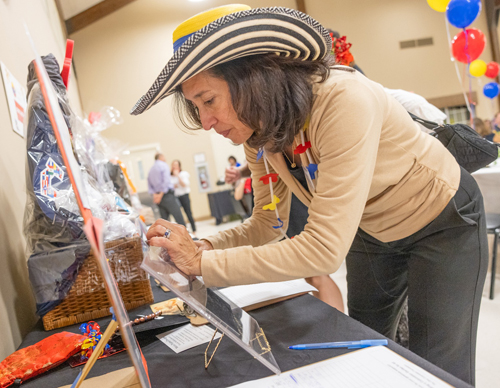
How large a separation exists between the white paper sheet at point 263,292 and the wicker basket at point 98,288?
0.25m

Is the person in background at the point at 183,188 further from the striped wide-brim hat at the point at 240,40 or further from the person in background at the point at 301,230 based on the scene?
the striped wide-brim hat at the point at 240,40

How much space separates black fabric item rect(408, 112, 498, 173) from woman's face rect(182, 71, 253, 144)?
543 millimetres

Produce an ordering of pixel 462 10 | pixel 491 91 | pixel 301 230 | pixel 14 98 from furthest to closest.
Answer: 1. pixel 491 91
2. pixel 462 10
3. pixel 301 230
4. pixel 14 98

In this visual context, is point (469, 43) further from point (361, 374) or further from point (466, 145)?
point (361, 374)

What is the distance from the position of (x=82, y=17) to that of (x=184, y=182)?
13.4 ft

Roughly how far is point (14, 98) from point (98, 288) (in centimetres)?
96

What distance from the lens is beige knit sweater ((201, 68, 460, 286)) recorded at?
2.25 feet

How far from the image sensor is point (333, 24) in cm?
937

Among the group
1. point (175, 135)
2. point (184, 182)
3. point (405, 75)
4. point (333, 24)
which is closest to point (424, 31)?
point (405, 75)

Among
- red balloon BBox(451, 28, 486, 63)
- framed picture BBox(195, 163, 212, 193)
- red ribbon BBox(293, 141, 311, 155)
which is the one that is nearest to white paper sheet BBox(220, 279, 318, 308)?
red ribbon BBox(293, 141, 311, 155)

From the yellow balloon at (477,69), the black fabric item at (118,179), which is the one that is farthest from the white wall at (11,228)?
the yellow balloon at (477,69)

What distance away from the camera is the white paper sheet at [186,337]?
0.77 m

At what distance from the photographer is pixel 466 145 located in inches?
40.6

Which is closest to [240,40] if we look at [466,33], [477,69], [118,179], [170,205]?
[118,179]
